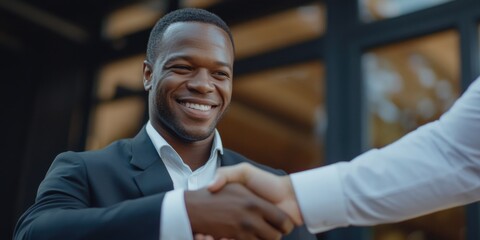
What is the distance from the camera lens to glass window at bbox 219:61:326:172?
411 centimetres

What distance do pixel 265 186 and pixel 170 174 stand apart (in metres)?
0.24

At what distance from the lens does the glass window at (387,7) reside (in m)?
3.27

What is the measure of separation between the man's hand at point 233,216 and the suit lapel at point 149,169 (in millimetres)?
133

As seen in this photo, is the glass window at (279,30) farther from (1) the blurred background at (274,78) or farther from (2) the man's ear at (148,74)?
(2) the man's ear at (148,74)

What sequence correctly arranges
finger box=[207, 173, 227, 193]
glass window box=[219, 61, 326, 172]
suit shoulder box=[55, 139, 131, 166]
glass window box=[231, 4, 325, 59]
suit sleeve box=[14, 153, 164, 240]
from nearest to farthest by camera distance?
1. suit sleeve box=[14, 153, 164, 240]
2. finger box=[207, 173, 227, 193]
3. suit shoulder box=[55, 139, 131, 166]
4. glass window box=[231, 4, 325, 59]
5. glass window box=[219, 61, 326, 172]

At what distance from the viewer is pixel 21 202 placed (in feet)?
15.0

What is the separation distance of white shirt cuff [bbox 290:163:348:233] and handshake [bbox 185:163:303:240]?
2.1 inches

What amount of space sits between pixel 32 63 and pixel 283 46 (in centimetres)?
219

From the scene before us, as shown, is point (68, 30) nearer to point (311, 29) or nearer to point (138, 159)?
point (311, 29)

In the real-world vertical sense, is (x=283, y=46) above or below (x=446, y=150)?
above

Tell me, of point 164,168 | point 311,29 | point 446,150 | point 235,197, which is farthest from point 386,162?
point 311,29

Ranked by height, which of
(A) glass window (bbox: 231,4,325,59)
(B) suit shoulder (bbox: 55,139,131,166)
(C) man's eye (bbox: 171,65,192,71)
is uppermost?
(A) glass window (bbox: 231,4,325,59)

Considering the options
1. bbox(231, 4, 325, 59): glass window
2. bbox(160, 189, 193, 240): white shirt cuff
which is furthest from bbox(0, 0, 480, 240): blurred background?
bbox(160, 189, 193, 240): white shirt cuff

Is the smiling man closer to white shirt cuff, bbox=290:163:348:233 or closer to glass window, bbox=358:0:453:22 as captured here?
white shirt cuff, bbox=290:163:348:233
